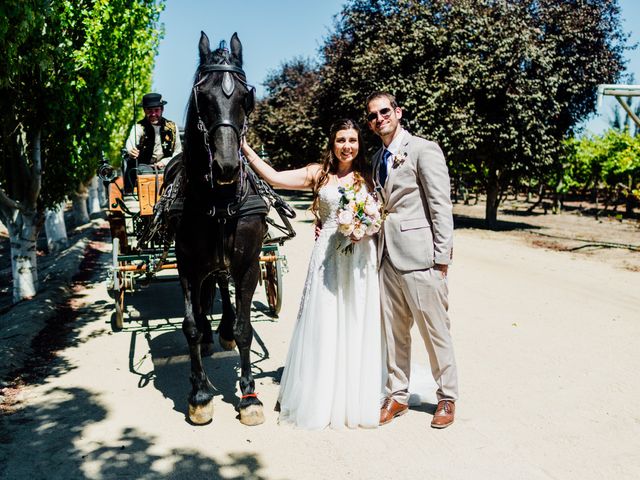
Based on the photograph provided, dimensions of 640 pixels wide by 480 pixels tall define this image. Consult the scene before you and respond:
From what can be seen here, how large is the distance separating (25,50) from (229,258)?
169 inches

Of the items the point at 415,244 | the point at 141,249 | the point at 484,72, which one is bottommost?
the point at 141,249

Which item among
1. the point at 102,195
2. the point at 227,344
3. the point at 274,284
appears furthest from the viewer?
the point at 102,195

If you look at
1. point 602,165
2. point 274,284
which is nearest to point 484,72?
point 602,165

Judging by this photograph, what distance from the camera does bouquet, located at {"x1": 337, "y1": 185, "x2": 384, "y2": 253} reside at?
4.02 m

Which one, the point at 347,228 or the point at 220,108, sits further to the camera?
the point at 347,228

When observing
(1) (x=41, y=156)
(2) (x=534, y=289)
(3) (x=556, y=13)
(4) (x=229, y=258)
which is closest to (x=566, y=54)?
(3) (x=556, y=13)

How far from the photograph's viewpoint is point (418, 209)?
4.12m

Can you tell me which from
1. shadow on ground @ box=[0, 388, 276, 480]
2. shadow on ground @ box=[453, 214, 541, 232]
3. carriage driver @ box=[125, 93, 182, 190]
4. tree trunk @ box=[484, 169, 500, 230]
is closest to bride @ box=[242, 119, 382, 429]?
shadow on ground @ box=[0, 388, 276, 480]

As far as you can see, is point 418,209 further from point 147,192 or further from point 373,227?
point 147,192

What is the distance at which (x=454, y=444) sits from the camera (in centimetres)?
384

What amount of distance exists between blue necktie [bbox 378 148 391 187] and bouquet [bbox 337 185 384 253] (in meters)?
0.34

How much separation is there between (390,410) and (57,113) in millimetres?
7078

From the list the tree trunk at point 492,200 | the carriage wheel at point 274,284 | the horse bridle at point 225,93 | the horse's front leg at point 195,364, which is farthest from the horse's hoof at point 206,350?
the tree trunk at point 492,200

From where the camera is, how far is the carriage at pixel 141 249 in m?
6.18
